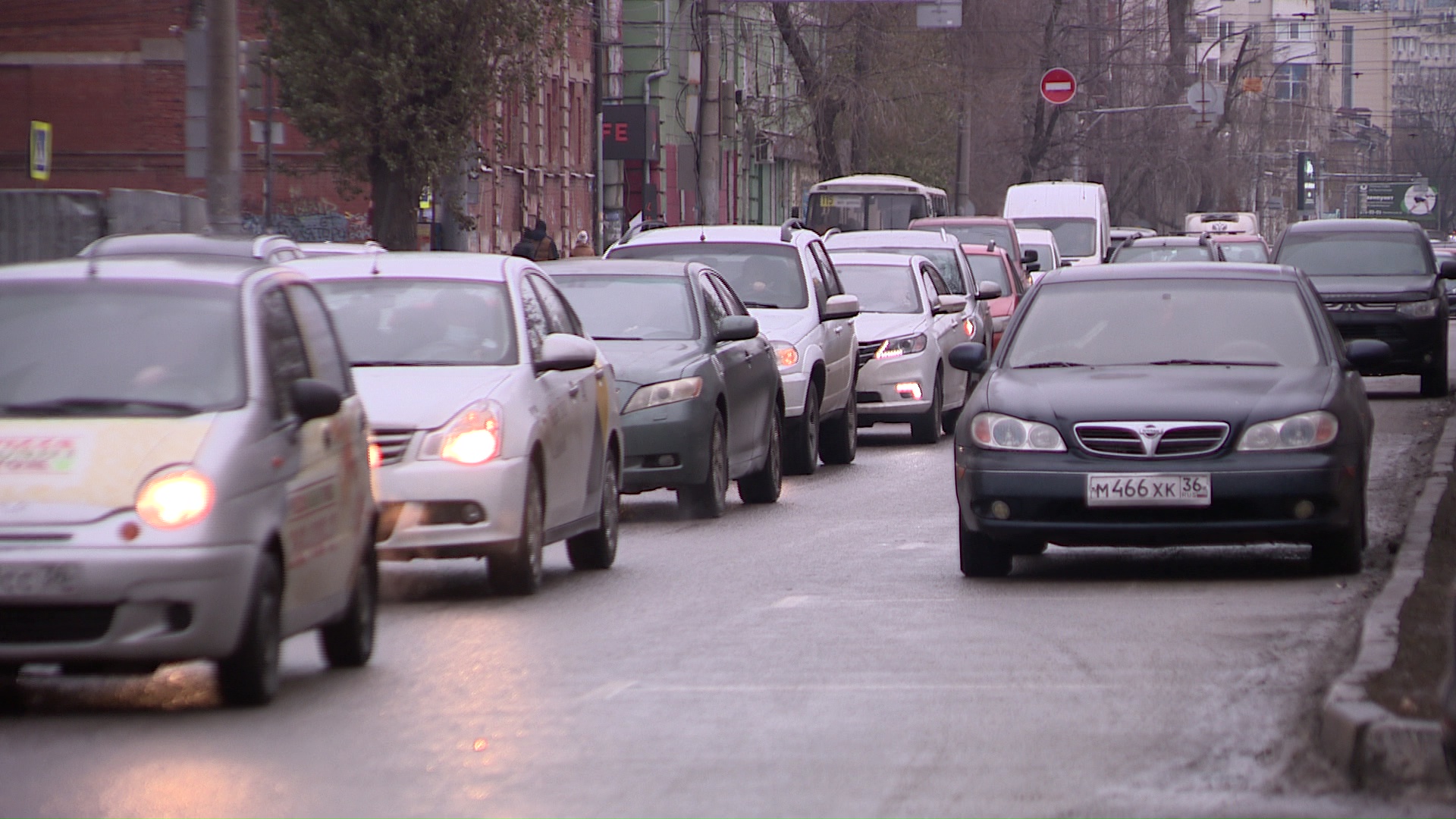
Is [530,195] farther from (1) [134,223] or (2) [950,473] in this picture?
(2) [950,473]

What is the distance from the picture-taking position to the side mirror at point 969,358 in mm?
12312

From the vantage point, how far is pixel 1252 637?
947cm

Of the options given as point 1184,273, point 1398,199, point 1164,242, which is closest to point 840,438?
point 1184,273

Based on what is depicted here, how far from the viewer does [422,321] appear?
1202cm

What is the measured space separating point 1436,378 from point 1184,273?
14834 mm

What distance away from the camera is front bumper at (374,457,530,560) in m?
10.8

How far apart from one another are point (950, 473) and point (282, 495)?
35.2 feet

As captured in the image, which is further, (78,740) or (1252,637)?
(1252,637)

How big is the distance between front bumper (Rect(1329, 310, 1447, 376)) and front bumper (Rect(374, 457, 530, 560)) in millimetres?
16796

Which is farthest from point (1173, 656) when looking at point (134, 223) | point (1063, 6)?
point (1063, 6)

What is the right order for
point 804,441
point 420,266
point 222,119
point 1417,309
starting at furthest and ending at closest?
point 1417,309 → point 804,441 → point 222,119 → point 420,266

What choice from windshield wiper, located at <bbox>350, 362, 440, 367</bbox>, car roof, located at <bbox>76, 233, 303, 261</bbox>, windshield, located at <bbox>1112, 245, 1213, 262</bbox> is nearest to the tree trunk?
windshield, located at <bbox>1112, 245, 1213, 262</bbox>

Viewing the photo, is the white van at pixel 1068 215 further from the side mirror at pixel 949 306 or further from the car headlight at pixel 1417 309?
the side mirror at pixel 949 306

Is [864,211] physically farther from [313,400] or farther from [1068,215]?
[313,400]
